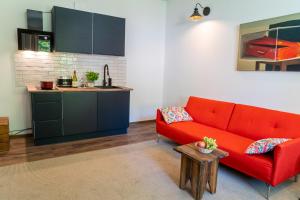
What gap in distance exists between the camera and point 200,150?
2.16 meters

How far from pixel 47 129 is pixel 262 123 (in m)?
3.08

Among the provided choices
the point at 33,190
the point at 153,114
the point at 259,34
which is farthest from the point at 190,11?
the point at 33,190

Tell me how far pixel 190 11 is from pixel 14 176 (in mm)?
3925

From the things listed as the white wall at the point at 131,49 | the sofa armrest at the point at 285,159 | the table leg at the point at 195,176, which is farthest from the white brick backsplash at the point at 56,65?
the sofa armrest at the point at 285,159

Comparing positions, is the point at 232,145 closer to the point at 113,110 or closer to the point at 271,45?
the point at 271,45

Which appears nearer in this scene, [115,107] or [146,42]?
[115,107]

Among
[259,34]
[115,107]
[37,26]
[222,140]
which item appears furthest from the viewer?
[115,107]

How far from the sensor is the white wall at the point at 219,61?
113 inches

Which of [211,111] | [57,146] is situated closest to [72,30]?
[57,146]

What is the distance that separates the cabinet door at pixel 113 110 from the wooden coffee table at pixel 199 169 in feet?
6.29

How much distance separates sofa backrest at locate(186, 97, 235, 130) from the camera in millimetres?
3246

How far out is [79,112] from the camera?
3.55 m

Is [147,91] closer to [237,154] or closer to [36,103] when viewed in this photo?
[36,103]

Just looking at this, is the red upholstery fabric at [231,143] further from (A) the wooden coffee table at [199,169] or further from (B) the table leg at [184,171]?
(B) the table leg at [184,171]
